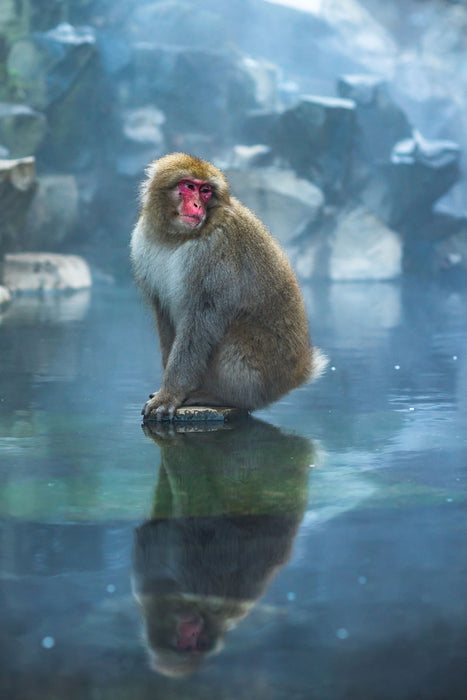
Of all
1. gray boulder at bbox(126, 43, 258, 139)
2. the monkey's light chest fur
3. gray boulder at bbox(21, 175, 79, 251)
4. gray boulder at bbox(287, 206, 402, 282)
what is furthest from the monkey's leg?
gray boulder at bbox(126, 43, 258, 139)

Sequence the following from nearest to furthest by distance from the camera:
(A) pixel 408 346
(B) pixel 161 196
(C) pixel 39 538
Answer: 1. (C) pixel 39 538
2. (B) pixel 161 196
3. (A) pixel 408 346

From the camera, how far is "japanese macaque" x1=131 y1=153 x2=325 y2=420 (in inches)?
128

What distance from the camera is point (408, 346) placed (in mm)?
6117

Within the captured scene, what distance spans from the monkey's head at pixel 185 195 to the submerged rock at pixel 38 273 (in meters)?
7.57

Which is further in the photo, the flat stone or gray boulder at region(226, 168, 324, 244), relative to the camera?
gray boulder at region(226, 168, 324, 244)

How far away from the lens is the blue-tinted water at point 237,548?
155 cm

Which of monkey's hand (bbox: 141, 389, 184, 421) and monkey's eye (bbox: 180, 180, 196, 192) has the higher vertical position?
monkey's eye (bbox: 180, 180, 196, 192)

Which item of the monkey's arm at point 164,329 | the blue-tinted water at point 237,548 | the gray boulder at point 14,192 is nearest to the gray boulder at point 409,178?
the gray boulder at point 14,192

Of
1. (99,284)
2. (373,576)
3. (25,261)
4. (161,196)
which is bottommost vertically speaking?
(99,284)

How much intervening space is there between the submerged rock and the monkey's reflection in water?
7.82 m

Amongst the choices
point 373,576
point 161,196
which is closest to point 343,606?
point 373,576

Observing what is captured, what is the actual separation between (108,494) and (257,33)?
20.9 metres

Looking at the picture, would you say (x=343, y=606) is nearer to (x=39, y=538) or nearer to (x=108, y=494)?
(x=39, y=538)

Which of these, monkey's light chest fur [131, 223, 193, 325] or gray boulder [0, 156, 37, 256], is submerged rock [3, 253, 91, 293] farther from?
monkey's light chest fur [131, 223, 193, 325]
